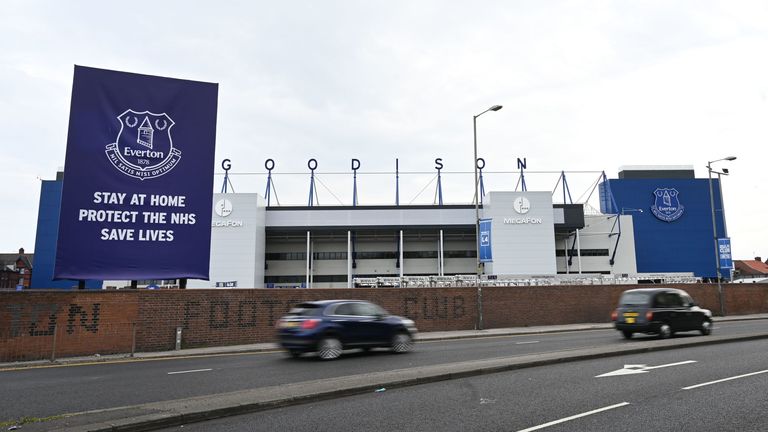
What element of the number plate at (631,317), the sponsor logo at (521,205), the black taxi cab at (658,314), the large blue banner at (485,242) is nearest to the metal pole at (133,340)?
the large blue banner at (485,242)

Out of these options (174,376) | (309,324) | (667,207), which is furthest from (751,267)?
(174,376)

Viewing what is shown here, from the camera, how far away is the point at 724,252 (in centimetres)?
3369

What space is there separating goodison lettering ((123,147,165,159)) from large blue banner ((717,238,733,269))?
32.3 meters

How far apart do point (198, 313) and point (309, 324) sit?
745 centimetres

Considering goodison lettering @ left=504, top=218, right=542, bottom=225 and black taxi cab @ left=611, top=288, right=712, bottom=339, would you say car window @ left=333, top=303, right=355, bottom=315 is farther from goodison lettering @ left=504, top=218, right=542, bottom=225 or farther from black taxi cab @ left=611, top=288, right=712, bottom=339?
goodison lettering @ left=504, top=218, right=542, bottom=225

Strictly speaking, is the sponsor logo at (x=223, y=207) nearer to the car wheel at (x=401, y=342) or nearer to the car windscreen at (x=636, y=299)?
the car wheel at (x=401, y=342)

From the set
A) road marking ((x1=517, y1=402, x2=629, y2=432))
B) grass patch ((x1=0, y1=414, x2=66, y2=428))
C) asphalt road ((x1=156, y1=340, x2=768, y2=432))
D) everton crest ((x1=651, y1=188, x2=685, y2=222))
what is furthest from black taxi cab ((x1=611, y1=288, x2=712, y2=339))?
everton crest ((x1=651, y1=188, x2=685, y2=222))

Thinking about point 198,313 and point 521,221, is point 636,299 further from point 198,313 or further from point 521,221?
point 521,221

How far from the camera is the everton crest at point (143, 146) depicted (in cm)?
1908

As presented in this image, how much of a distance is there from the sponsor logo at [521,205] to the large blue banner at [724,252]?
23.6 meters

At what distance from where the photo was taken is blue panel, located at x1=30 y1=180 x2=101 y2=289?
66125 mm

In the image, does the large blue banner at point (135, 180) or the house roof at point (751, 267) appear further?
the house roof at point (751, 267)

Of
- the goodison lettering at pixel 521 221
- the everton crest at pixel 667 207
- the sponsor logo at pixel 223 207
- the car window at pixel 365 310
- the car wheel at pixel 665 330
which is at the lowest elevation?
the car wheel at pixel 665 330

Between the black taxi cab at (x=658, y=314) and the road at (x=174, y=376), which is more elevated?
the black taxi cab at (x=658, y=314)
